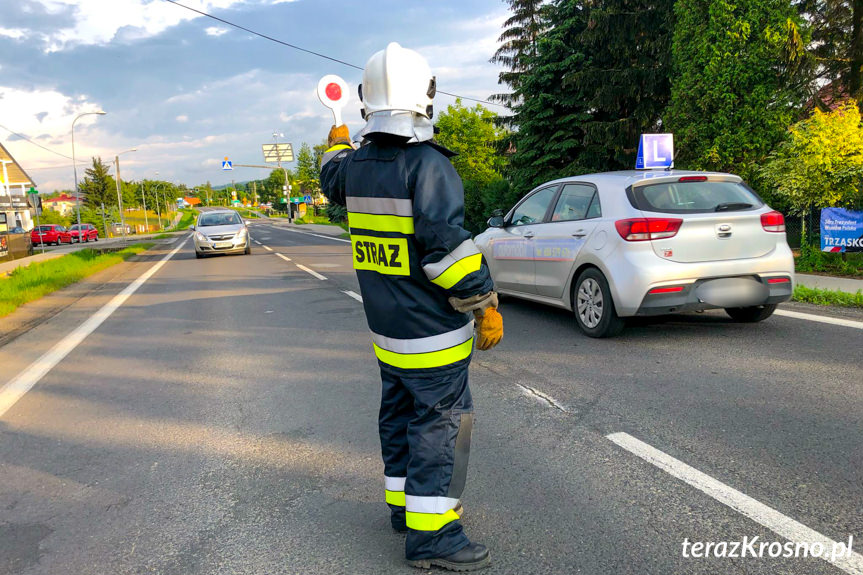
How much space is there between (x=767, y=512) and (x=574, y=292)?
3.90 m

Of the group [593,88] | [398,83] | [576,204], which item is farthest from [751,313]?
[593,88]

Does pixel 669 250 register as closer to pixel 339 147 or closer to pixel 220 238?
pixel 339 147

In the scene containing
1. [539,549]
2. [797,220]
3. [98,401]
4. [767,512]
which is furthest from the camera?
[797,220]

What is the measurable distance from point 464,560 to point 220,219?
20.5 metres

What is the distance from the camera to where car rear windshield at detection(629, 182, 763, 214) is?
5.85 metres

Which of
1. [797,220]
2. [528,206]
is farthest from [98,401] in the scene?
[797,220]

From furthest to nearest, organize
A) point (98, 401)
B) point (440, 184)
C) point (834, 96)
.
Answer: point (834, 96)
point (98, 401)
point (440, 184)

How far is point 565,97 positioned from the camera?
2006 cm

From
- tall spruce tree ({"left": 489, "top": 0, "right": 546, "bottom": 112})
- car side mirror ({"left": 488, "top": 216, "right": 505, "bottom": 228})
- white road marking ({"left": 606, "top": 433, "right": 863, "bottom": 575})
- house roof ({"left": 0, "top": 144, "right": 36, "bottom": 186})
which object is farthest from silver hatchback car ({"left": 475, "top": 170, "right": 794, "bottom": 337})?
house roof ({"left": 0, "top": 144, "right": 36, "bottom": 186})

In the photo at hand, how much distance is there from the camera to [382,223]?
247cm

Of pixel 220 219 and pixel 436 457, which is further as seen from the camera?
pixel 220 219

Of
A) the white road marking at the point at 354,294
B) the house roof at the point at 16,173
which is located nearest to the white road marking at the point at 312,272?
the white road marking at the point at 354,294

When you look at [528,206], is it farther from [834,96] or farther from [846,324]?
[834,96]

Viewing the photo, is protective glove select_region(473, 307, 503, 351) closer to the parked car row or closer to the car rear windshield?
the car rear windshield
